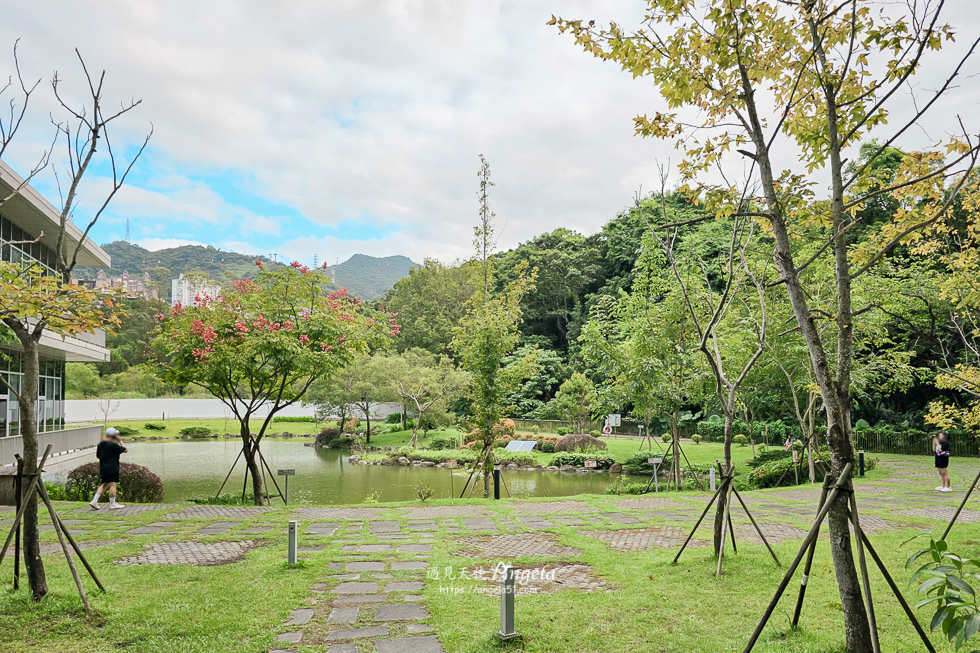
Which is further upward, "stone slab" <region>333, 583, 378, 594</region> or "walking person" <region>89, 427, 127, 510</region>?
"walking person" <region>89, 427, 127, 510</region>

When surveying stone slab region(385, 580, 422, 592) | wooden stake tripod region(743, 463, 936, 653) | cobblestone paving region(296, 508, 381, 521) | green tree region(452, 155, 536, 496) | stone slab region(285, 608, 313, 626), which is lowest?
cobblestone paving region(296, 508, 381, 521)

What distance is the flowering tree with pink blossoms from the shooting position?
11.7 metres

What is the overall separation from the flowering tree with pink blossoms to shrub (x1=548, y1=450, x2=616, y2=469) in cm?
1264

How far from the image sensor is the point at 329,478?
774 inches

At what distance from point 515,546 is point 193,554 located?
3.95 metres

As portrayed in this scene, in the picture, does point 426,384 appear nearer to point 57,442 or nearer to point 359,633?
point 57,442

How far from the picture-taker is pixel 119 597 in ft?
17.7

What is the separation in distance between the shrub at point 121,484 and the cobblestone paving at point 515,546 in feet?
25.7

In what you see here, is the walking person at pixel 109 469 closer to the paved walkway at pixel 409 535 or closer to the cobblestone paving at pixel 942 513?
the paved walkway at pixel 409 535

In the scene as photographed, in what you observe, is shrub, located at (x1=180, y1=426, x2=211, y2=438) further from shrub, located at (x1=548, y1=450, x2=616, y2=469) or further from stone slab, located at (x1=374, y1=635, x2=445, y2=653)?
stone slab, located at (x1=374, y1=635, x2=445, y2=653)

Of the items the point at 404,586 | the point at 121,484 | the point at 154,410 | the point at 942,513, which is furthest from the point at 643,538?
the point at 154,410

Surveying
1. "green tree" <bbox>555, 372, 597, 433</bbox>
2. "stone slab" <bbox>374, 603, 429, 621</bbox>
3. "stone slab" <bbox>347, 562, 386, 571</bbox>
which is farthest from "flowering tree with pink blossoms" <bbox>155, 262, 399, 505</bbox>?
"green tree" <bbox>555, 372, 597, 433</bbox>

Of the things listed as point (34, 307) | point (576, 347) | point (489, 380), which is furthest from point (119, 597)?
point (576, 347)

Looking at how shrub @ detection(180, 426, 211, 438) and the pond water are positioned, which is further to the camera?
shrub @ detection(180, 426, 211, 438)
